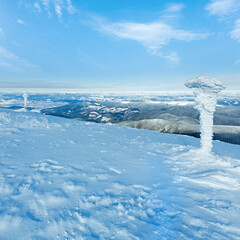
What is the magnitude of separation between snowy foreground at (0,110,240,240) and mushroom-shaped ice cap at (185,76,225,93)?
5001 millimetres

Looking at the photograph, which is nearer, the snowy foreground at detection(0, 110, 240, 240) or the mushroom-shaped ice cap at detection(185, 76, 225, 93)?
the snowy foreground at detection(0, 110, 240, 240)

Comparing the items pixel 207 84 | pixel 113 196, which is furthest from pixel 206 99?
pixel 113 196

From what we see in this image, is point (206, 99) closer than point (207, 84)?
No

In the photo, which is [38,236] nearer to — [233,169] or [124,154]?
[124,154]

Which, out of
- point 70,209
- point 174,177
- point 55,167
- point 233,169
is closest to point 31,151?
point 55,167

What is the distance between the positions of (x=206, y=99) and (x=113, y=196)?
10094mm

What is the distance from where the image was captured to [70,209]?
495cm

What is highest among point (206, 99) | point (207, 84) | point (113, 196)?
point (207, 84)

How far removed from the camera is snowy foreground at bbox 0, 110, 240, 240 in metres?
4.29

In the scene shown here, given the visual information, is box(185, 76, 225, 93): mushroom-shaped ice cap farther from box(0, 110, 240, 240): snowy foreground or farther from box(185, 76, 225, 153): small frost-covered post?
box(0, 110, 240, 240): snowy foreground

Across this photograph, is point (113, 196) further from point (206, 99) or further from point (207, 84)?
point (206, 99)

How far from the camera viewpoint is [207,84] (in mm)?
11438

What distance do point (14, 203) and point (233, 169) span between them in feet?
34.4

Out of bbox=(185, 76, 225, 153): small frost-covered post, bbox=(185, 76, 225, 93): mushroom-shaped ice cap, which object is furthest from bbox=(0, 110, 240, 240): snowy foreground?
bbox=(185, 76, 225, 93): mushroom-shaped ice cap
